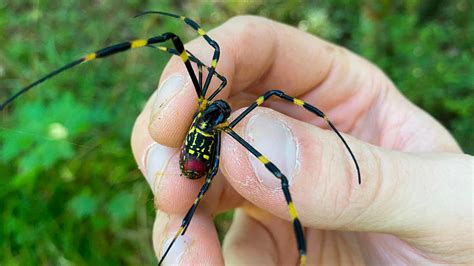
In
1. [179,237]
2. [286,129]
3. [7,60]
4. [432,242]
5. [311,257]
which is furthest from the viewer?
[7,60]

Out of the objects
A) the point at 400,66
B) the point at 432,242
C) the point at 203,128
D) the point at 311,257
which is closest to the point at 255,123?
the point at 203,128

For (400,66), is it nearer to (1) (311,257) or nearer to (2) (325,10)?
(2) (325,10)

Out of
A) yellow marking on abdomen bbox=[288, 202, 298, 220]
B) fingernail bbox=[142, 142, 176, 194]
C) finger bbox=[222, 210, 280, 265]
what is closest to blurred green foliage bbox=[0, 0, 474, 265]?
fingernail bbox=[142, 142, 176, 194]

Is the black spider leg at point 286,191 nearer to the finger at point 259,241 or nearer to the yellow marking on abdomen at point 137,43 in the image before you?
the yellow marking on abdomen at point 137,43

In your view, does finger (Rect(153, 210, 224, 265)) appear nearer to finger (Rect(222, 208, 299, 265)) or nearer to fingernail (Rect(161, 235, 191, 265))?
fingernail (Rect(161, 235, 191, 265))

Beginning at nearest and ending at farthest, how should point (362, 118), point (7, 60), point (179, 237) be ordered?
1. point (179, 237)
2. point (362, 118)
3. point (7, 60)

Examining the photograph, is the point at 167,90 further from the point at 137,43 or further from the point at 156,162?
the point at 137,43
